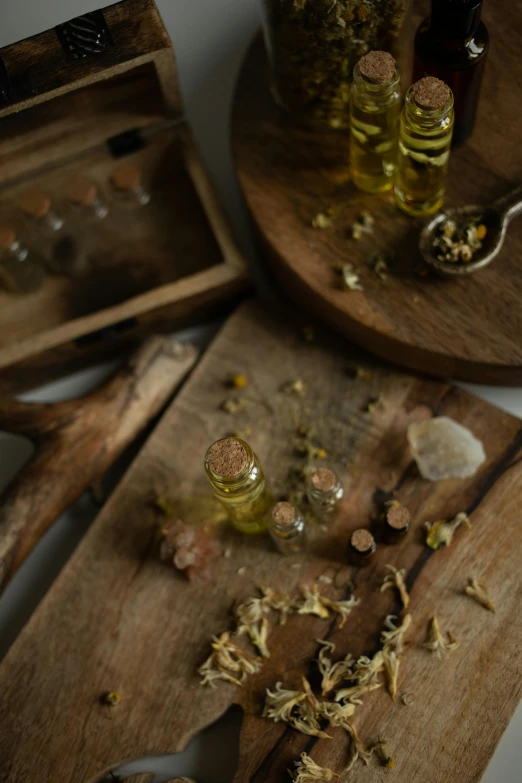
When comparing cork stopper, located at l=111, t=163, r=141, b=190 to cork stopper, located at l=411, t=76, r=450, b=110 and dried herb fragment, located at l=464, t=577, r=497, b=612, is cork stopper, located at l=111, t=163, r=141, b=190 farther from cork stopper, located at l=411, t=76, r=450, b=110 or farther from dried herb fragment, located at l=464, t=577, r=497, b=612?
dried herb fragment, located at l=464, t=577, r=497, b=612

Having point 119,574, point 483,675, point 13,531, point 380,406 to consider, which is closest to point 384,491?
point 380,406

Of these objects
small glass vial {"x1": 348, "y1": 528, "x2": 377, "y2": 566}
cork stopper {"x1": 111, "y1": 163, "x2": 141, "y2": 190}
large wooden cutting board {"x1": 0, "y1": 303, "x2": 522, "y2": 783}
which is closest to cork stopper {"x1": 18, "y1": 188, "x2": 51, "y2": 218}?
cork stopper {"x1": 111, "y1": 163, "x2": 141, "y2": 190}

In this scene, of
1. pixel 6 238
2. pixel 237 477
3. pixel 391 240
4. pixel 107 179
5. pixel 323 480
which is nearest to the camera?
pixel 237 477

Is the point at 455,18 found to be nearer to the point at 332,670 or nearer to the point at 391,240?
the point at 391,240

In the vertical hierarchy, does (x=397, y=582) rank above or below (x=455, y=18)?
below

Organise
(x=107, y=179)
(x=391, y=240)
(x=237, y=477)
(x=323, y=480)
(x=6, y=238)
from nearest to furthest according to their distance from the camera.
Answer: (x=237, y=477), (x=323, y=480), (x=391, y=240), (x=6, y=238), (x=107, y=179)

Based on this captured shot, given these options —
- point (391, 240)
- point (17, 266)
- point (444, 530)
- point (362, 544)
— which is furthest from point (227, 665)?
point (17, 266)
